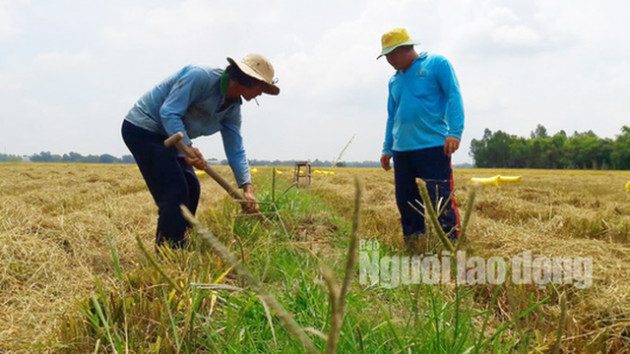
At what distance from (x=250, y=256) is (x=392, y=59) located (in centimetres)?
180

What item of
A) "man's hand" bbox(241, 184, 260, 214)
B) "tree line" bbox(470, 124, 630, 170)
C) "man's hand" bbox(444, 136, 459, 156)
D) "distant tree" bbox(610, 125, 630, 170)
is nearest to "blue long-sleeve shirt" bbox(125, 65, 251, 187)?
"man's hand" bbox(241, 184, 260, 214)

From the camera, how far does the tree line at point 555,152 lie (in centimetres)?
4884

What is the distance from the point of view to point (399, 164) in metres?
3.30

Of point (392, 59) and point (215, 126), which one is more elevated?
point (392, 59)

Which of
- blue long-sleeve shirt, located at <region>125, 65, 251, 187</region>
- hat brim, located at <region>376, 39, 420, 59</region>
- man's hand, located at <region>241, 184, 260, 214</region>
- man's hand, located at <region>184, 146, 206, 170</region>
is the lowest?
man's hand, located at <region>241, 184, 260, 214</region>

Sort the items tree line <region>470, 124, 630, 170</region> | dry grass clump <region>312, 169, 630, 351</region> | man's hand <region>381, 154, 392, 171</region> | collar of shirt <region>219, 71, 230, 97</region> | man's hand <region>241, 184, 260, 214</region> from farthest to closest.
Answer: tree line <region>470, 124, 630, 170</region>, man's hand <region>381, 154, 392, 171</region>, man's hand <region>241, 184, 260, 214</region>, collar of shirt <region>219, 71, 230, 97</region>, dry grass clump <region>312, 169, 630, 351</region>

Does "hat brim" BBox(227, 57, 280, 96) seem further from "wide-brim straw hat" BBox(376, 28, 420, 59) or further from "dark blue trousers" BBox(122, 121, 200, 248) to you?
"wide-brim straw hat" BBox(376, 28, 420, 59)

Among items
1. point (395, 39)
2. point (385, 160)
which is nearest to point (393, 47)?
point (395, 39)

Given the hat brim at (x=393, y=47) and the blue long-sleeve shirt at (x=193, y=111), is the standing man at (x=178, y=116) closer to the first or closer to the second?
the blue long-sleeve shirt at (x=193, y=111)

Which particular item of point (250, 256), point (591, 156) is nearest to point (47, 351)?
point (250, 256)

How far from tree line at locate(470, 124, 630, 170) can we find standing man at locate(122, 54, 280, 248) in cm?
5093

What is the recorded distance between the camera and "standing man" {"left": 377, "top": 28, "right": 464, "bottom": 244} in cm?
301

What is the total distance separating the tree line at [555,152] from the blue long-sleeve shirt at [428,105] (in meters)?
49.8

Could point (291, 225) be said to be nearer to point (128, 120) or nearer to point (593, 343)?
point (128, 120)
